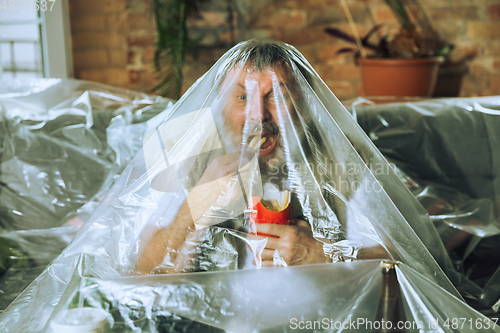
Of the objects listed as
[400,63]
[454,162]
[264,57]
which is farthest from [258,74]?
[400,63]

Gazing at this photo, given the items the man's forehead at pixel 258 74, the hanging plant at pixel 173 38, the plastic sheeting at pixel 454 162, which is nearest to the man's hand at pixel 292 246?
the man's forehead at pixel 258 74

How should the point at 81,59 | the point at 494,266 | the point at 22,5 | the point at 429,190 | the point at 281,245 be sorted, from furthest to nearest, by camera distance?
1. the point at 81,59
2. the point at 22,5
3. the point at 429,190
4. the point at 494,266
5. the point at 281,245

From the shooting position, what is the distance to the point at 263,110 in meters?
0.66

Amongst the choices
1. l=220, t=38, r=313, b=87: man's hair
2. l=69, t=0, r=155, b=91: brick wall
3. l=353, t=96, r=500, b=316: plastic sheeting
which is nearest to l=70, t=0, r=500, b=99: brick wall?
l=69, t=0, r=155, b=91: brick wall

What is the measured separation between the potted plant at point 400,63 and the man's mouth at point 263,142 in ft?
4.38

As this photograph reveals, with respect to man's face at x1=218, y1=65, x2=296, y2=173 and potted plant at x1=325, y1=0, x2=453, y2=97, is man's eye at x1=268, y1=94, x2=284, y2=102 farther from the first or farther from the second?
potted plant at x1=325, y1=0, x2=453, y2=97

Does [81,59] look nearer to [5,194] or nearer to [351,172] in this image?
[5,194]

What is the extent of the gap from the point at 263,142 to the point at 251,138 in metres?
0.02

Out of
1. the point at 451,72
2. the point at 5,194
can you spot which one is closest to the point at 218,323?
the point at 5,194

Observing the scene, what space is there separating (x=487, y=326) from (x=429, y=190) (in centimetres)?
62

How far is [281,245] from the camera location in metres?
0.62

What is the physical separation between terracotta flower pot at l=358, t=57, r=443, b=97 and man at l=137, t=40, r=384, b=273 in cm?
128

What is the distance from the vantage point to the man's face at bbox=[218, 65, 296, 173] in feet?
2.16

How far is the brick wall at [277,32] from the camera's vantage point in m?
2.00
